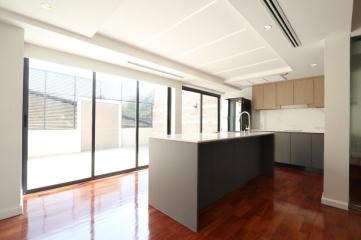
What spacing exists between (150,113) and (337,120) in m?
4.01

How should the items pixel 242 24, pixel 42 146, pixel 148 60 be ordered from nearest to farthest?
pixel 242 24 < pixel 42 146 < pixel 148 60

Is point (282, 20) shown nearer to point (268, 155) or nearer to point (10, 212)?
point (268, 155)

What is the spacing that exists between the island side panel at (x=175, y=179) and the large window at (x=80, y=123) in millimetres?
1965

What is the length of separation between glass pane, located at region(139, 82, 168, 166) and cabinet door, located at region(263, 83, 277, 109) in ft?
10.2

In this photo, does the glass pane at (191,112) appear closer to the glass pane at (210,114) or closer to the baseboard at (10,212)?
the glass pane at (210,114)

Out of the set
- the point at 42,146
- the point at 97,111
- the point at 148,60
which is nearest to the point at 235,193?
the point at 148,60

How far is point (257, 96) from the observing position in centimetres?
582

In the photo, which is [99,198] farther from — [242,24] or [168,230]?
[242,24]

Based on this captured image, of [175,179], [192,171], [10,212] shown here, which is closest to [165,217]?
[175,179]

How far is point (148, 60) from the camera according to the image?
3.58 meters

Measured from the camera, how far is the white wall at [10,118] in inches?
88.7

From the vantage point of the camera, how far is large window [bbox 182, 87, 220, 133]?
611cm

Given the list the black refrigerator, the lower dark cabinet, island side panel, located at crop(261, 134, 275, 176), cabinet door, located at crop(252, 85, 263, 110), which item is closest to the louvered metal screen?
island side panel, located at crop(261, 134, 275, 176)

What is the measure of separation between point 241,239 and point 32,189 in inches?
133
